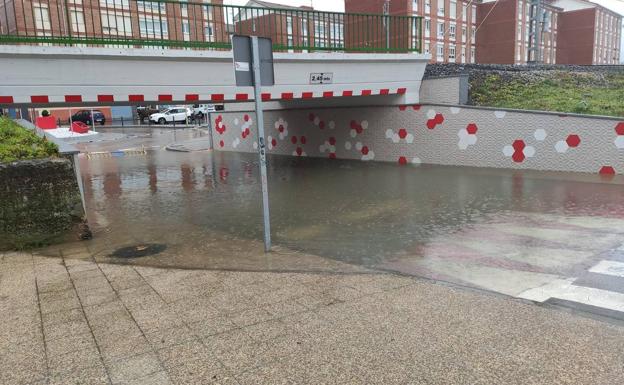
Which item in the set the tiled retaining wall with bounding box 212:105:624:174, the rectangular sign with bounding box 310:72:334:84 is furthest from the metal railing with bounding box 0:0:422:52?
the tiled retaining wall with bounding box 212:105:624:174

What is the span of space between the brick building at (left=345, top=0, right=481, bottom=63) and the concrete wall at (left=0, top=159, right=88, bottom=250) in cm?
6056

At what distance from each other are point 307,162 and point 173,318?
1230 cm

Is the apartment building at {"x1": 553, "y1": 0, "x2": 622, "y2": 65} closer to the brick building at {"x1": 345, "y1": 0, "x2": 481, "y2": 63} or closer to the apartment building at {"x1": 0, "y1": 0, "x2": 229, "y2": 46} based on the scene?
the brick building at {"x1": 345, "y1": 0, "x2": 481, "y2": 63}

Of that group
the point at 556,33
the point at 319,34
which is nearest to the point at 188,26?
the point at 319,34

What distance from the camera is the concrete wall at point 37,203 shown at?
6.21m

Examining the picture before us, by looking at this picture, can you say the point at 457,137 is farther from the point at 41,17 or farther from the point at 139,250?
the point at 41,17

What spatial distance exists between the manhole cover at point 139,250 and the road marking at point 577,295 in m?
4.51

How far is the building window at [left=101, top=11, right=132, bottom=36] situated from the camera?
Answer: 884 centimetres

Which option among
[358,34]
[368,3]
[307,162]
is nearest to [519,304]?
[358,34]

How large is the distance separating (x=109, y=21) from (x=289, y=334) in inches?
301

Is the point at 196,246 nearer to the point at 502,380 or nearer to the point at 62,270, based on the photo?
the point at 62,270

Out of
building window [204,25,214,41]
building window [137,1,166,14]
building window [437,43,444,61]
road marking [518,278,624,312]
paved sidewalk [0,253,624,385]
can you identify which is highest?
building window [437,43,444,61]

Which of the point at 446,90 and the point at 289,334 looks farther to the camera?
the point at 446,90

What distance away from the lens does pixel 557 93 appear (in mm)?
14148
